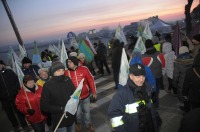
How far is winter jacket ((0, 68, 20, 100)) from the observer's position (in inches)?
274

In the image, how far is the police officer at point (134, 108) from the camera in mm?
3271

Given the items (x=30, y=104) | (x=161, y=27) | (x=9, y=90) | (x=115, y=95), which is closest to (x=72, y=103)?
(x=115, y=95)

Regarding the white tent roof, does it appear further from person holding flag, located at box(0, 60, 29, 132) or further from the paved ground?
person holding flag, located at box(0, 60, 29, 132)

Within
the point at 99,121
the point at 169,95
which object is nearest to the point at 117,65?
the point at 169,95

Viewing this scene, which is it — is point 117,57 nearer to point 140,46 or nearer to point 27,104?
point 140,46

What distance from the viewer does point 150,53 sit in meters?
6.24

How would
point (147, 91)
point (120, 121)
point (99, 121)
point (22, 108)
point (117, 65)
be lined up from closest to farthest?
point (120, 121)
point (147, 91)
point (22, 108)
point (99, 121)
point (117, 65)

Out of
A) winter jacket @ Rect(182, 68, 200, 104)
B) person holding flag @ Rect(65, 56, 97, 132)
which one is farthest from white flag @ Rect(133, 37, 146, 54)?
winter jacket @ Rect(182, 68, 200, 104)

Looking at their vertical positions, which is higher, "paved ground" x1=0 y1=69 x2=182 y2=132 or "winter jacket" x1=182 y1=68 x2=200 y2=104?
"winter jacket" x1=182 y1=68 x2=200 y2=104

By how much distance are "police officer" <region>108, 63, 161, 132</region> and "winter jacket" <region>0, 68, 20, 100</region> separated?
466 centimetres

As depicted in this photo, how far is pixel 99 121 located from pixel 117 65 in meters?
2.84

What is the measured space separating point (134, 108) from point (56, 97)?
5.00ft

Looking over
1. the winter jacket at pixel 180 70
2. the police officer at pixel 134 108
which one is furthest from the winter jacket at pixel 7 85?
the winter jacket at pixel 180 70

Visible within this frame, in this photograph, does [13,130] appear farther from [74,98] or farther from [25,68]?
[74,98]
